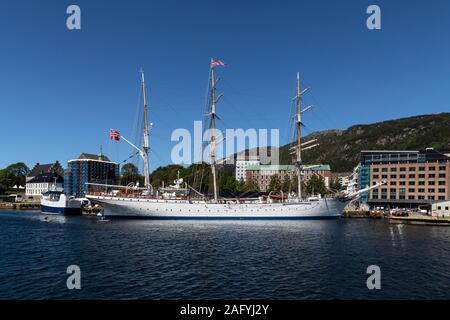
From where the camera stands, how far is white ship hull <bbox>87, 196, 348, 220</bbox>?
8450cm

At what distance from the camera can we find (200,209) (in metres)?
85.5

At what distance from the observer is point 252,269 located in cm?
3056

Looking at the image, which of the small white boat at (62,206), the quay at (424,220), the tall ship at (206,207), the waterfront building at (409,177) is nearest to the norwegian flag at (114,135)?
the tall ship at (206,207)

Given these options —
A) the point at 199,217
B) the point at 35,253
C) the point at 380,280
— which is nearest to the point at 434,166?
the point at 199,217

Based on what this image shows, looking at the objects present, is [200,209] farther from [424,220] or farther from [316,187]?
[316,187]

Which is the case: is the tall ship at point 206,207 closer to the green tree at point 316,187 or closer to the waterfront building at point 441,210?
the waterfront building at point 441,210

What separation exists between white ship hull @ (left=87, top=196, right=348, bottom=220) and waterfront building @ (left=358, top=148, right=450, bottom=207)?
63.3 metres

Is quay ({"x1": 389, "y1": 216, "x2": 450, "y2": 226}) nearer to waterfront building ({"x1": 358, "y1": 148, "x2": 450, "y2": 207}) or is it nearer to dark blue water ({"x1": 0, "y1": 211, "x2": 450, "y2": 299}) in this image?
dark blue water ({"x1": 0, "y1": 211, "x2": 450, "y2": 299})

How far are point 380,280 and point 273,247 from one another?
16272 mm

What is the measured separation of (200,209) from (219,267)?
2147 inches

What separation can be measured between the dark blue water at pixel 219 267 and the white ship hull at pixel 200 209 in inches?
1358

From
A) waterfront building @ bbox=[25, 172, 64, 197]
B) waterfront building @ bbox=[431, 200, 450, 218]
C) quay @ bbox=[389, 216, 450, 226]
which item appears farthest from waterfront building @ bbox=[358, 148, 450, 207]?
waterfront building @ bbox=[25, 172, 64, 197]

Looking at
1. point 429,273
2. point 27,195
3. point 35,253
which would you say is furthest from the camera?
A: point 27,195
